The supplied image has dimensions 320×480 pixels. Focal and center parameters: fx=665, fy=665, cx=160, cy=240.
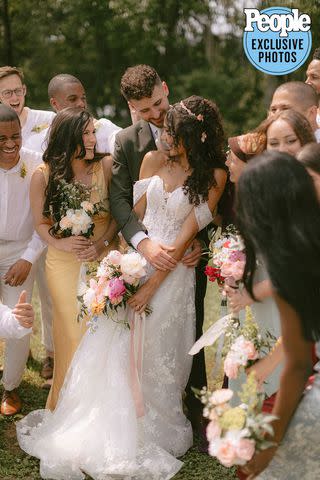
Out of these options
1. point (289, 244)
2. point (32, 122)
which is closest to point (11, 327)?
point (289, 244)

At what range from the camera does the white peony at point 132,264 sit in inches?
165

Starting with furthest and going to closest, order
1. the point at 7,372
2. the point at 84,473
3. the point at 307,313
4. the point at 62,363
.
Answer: the point at 7,372
the point at 62,363
the point at 84,473
the point at 307,313

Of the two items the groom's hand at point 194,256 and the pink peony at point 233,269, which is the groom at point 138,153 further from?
the pink peony at point 233,269

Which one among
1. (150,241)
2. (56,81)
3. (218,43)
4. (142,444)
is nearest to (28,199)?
(150,241)

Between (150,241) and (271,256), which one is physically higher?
(271,256)

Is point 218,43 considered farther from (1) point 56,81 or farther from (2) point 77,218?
(2) point 77,218

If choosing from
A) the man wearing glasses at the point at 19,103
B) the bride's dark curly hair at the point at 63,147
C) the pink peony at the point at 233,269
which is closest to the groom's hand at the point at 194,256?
the pink peony at the point at 233,269

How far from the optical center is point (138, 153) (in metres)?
4.56

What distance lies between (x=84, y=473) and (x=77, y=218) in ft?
5.43

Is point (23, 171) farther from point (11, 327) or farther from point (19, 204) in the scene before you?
point (11, 327)

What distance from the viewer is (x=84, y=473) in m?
4.24

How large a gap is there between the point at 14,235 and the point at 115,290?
46.5 inches

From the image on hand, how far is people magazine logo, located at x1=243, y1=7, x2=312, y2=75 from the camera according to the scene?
1067 centimetres

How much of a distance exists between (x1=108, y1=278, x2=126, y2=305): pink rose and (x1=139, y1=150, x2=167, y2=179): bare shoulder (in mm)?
752
